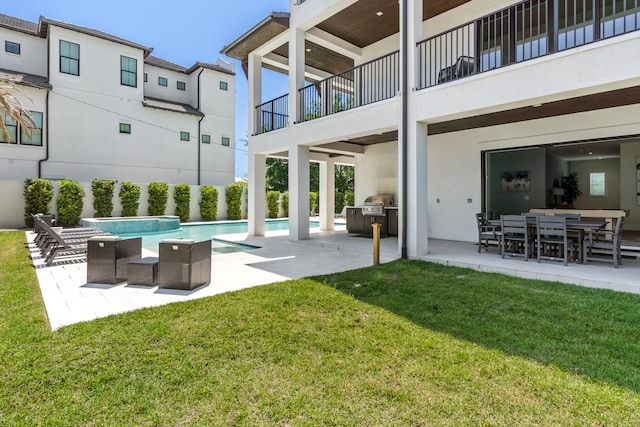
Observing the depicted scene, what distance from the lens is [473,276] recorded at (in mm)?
6020

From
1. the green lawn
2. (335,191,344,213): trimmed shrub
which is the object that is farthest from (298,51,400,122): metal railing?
(335,191,344,213): trimmed shrub

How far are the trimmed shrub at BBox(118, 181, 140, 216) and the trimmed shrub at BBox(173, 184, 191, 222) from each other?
1.98 m

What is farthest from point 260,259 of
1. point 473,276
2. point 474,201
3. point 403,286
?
point 474,201

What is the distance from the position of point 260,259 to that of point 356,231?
209 inches

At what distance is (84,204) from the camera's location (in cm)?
1658

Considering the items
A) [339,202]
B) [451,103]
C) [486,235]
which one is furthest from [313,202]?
[451,103]

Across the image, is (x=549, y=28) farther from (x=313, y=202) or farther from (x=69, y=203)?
(x=69, y=203)

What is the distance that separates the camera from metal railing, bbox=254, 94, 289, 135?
1241 centimetres

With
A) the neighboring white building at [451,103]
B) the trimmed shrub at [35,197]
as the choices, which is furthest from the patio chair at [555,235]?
the trimmed shrub at [35,197]

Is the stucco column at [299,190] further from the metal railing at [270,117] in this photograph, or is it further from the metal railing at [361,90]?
the metal railing at [270,117]

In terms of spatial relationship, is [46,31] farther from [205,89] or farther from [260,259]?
[260,259]

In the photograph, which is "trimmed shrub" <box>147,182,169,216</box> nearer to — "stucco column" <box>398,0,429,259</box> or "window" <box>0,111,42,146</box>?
"window" <box>0,111,42,146</box>

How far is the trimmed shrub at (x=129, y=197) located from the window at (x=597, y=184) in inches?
853

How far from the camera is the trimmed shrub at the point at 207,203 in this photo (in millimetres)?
20266
